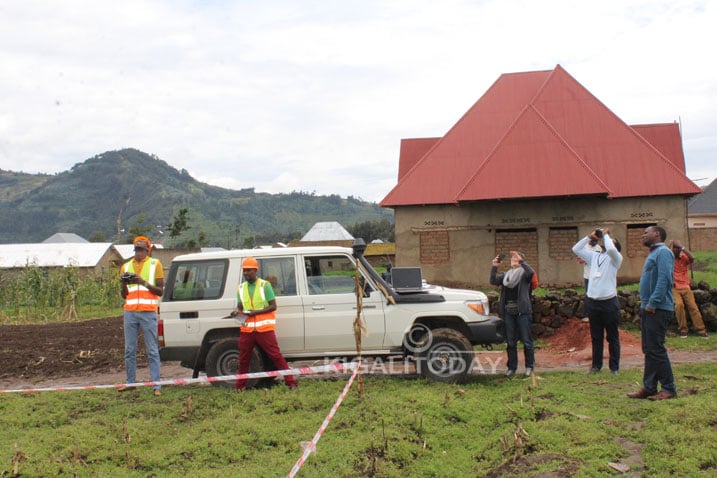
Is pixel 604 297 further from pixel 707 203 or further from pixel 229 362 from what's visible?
pixel 707 203

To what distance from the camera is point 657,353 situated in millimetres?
6941

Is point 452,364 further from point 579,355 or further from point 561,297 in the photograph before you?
point 561,297

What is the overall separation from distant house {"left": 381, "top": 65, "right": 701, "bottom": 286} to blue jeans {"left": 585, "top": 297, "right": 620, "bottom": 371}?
9386 millimetres

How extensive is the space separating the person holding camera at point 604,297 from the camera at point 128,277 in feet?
20.6

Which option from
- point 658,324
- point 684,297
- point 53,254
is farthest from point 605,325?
point 53,254

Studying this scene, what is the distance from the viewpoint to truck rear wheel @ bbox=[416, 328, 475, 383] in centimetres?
824

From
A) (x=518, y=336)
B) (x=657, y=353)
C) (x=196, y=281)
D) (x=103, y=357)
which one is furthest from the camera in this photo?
(x=103, y=357)

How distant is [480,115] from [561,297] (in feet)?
34.6

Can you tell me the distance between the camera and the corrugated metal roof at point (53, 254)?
173 ft

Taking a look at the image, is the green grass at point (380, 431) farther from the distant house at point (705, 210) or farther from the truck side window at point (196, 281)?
the distant house at point (705, 210)

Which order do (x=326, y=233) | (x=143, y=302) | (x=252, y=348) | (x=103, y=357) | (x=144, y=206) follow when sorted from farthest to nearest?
(x=144, y=206)
(x=326, y=233)
(x=103, y=357)
(x=143, y=302)
(x=252, y=348)

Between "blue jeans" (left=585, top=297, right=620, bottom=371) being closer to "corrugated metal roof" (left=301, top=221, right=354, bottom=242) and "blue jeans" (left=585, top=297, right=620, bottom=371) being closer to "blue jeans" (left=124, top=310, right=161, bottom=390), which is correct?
"blue jeans" (left=124, top=310, right=161, bottom=390)

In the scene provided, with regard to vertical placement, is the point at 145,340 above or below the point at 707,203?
below

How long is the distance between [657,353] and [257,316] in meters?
4.84
